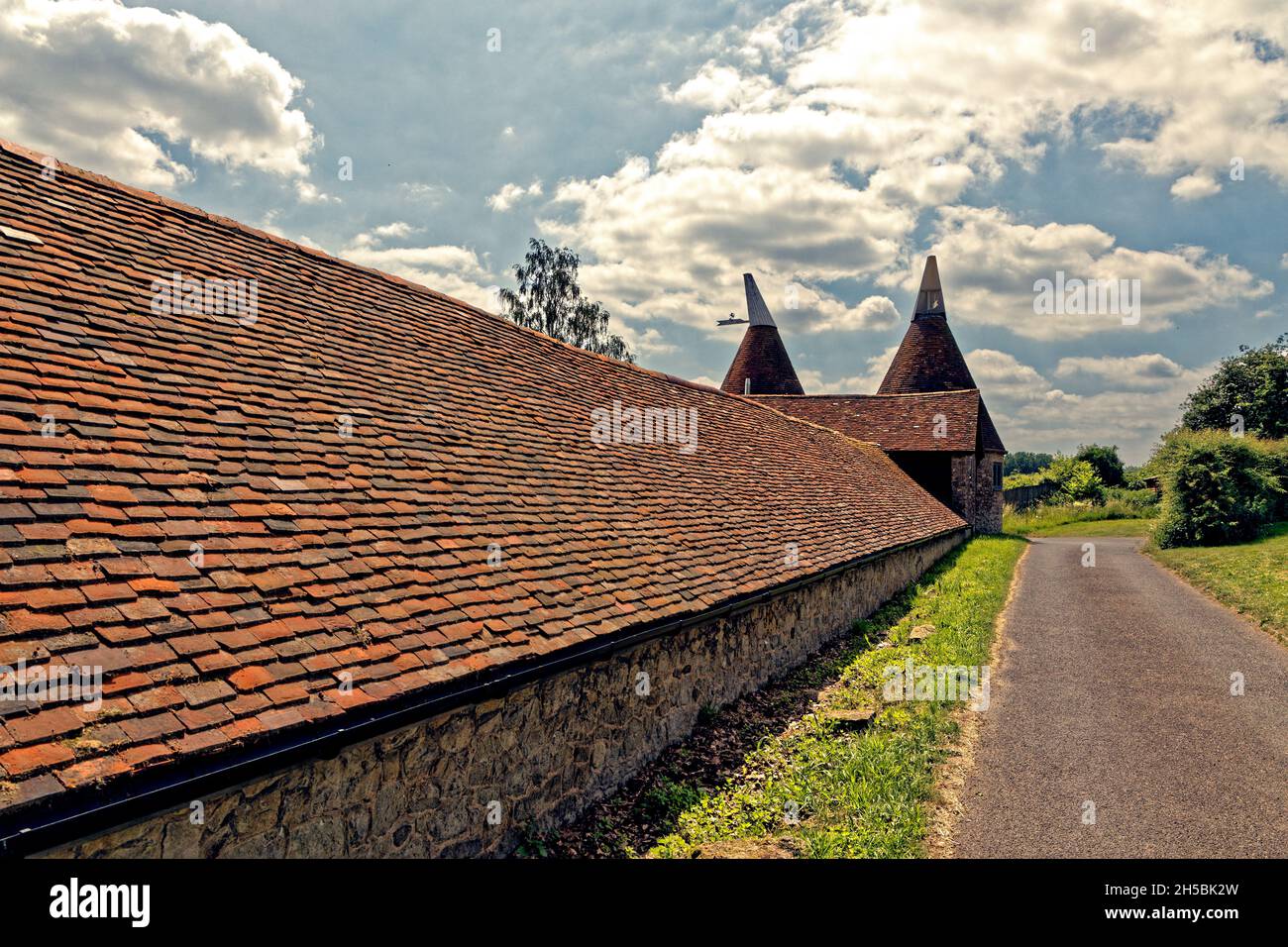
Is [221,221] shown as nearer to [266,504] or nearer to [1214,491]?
[266,504]

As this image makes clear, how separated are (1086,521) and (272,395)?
150 ft

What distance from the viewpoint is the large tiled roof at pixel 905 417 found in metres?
30.4

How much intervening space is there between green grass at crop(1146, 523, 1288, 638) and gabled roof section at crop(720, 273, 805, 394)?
57.3 feet

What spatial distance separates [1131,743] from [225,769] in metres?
8.22

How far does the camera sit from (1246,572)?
56.4 feet

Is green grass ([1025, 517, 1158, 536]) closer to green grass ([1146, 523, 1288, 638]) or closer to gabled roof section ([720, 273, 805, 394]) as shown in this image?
green grass ([1146, 523, 1288, 638])

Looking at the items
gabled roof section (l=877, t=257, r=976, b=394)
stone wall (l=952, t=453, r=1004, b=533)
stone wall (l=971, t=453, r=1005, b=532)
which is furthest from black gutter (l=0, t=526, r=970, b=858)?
gabled roof section (l=877, t=257, r=976, b=394)

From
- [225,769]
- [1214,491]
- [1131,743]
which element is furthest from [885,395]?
[225,769]

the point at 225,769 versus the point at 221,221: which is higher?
the point at 221,221

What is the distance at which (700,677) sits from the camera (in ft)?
26.5

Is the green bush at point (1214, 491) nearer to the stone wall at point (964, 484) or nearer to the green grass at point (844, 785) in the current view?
the stone wall at point (964, 484)

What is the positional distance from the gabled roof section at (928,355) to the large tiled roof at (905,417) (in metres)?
2.15

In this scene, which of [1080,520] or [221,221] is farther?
[1080,520]
